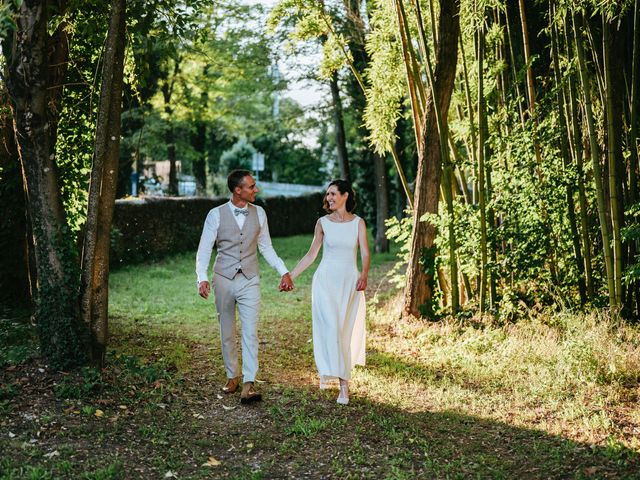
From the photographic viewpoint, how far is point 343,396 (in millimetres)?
5219

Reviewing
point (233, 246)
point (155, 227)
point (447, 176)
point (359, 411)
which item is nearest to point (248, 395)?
point (359, 411)

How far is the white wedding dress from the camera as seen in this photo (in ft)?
17.3

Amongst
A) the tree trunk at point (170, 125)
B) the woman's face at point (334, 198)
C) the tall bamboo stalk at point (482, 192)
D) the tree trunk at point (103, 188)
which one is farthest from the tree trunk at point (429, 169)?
the tree trunk at point (170, 125)

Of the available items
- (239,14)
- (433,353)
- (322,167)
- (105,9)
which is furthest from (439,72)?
(322,167)

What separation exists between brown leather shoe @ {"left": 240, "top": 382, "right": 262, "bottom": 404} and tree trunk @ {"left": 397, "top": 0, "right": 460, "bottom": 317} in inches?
126

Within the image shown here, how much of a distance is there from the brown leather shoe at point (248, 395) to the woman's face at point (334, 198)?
1528 millimetres

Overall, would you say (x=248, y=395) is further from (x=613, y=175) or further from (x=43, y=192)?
(x=613, y=175)

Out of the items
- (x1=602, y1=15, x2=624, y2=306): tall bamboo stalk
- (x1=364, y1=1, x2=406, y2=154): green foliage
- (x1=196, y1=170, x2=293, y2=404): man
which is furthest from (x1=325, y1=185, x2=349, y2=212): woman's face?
(x1=364, y1=1, x2=406, y2=154): green foliage

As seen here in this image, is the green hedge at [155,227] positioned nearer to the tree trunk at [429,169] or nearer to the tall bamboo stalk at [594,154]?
the tree trunk at [429,169]

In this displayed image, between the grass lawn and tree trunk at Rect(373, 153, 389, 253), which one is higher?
tree trunk at Rect(373, 153, 389, 253)

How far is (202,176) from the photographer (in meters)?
23.7

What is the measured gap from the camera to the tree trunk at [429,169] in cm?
758

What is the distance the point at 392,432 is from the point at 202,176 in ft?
65.9

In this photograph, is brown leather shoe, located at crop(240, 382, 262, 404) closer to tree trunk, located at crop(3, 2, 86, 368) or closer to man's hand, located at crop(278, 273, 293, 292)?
man's hand, located at crop(278, 273, 293, 292)
